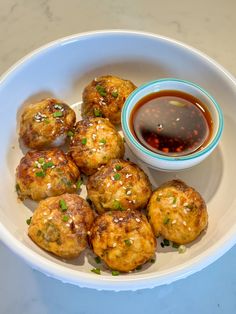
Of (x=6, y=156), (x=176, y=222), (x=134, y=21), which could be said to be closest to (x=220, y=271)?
(x=176, y=222)

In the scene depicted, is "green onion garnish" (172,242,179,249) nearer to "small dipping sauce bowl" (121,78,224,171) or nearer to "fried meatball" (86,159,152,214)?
"fried meatball" (86,159,152,214)

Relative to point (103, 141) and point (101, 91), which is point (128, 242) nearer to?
point (103, 141)

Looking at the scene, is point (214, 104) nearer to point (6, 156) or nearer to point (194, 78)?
point (194, 78)

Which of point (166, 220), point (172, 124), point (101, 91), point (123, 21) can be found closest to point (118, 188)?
point (166, 220)

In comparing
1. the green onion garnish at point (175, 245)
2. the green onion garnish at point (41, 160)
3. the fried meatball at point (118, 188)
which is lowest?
the green onion garnish at point (175, 245)

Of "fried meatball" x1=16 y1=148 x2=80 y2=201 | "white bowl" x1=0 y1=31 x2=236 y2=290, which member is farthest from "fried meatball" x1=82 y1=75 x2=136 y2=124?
"fried meatball" x1=16 y1=148 x2=80 y2=201

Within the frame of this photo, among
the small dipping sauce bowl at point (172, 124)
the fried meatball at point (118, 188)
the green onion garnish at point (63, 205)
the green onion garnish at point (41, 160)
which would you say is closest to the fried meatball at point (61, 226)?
the green onion garnish at point (63, 205)

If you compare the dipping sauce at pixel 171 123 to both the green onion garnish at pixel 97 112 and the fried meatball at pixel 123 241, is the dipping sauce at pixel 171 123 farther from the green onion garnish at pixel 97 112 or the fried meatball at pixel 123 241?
the fried meatball at pixel 123 241
